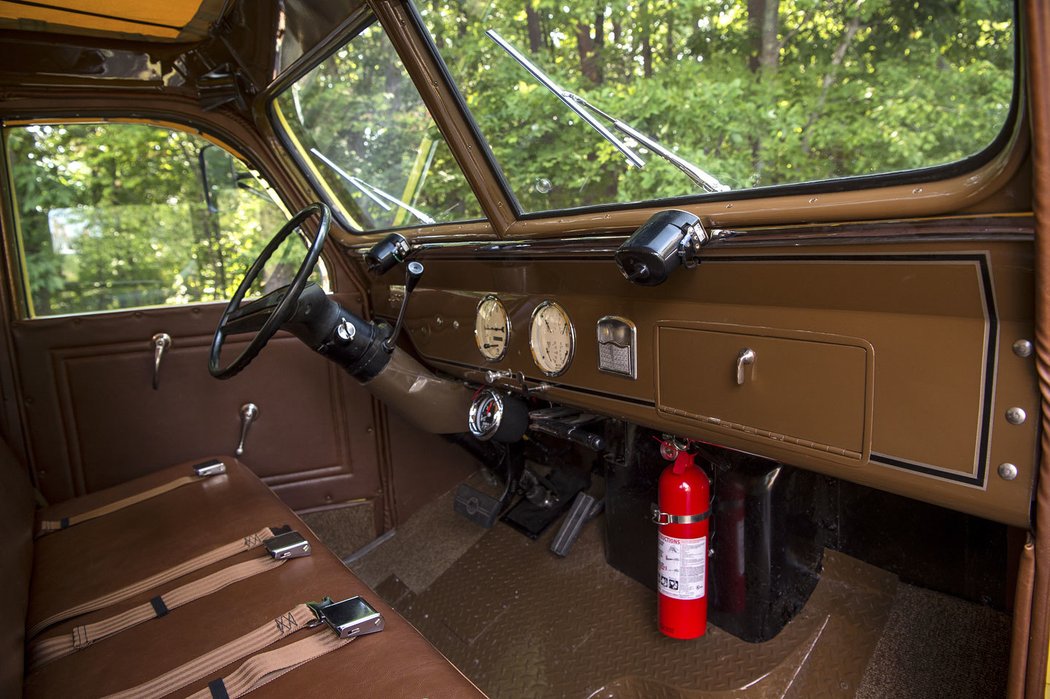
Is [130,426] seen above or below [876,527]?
above

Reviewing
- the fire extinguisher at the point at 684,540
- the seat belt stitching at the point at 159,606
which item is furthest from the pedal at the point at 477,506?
the seat belt stitching at the point at 159,606

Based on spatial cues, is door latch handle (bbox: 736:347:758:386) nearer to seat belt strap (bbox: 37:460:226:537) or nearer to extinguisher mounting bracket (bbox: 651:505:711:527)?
extinguisher mounting bracket (bbox: 651:505:711:527)

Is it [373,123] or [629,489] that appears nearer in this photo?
[629,489]

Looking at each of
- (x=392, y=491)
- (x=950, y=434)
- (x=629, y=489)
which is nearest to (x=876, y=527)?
(x=629, y=489)

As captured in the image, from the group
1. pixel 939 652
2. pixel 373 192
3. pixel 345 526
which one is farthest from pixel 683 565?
pixel 373 192

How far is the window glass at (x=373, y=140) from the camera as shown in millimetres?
2061

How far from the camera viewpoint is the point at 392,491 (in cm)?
285

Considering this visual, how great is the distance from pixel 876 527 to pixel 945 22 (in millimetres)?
1407

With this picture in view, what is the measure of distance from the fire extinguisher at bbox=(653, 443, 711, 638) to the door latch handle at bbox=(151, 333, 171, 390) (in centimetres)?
187

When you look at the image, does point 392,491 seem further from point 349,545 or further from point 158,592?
point 158,592

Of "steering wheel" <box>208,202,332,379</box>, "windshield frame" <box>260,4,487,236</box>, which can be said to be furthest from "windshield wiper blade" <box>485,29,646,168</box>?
"steering wheel" <box>208,202,332,379</box>

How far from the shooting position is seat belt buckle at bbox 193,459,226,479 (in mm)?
2281

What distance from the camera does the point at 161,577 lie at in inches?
65.4

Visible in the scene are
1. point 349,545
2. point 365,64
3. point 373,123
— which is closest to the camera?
point 365,64
